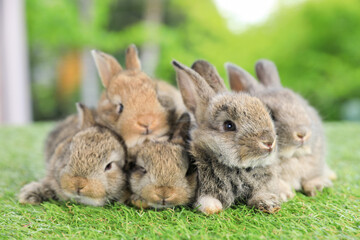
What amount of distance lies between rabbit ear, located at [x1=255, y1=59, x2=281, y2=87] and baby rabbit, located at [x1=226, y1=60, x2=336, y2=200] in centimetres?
31

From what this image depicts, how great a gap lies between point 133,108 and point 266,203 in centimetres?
112

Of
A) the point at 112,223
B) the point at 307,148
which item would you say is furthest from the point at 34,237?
the point at 307,148

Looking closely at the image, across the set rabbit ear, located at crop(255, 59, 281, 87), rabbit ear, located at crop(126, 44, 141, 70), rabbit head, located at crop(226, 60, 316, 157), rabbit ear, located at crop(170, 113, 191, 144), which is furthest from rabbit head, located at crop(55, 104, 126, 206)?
rabbit ear, located at crop(255, 59, 281, 87)

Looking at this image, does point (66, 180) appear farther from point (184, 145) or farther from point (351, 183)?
point (351, 183)

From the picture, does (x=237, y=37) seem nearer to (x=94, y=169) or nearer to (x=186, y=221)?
(x=94, y=169)

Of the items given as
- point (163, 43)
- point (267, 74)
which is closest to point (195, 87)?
point (267, 74)

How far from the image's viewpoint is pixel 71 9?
A: 13.0 meters

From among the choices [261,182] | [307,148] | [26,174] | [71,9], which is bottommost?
[26,174]

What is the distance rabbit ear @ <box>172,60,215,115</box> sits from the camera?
2660mm

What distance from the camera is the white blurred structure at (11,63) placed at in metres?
9.99

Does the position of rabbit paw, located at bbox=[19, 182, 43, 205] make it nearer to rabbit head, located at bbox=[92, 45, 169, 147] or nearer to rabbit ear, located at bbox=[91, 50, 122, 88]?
rabbit head, located at bbox=[92, 45, 169, 147]

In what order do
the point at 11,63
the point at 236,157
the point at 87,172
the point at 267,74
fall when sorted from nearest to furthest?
the point at 236,157, the point at 87,172, the point at 267,74, the point at 11,63

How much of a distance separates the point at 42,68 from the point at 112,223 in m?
15.7

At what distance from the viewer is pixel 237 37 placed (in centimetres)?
1585
